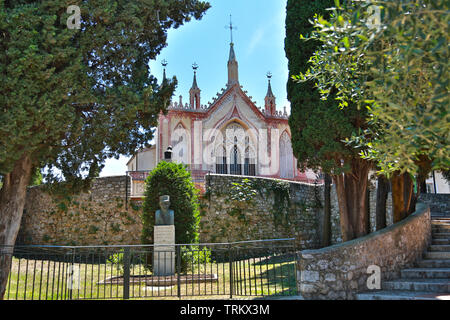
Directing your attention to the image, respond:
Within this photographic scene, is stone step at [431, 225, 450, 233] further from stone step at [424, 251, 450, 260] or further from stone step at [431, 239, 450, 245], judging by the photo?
stone step at [424, 251, 450, 260]

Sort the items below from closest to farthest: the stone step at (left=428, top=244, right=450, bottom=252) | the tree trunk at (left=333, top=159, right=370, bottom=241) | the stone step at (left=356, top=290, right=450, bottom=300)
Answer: the stone step at (left=356, top=290, right=450, bottom=300)
the stone step at (left=428, top=244, right=450, bottom=252)
the tree trunk at (left=333, top=159, right=370, bottom=241)

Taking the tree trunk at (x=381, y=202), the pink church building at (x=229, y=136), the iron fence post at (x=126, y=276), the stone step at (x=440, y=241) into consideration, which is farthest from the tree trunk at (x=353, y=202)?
the pink church building at (x=229, y=136)

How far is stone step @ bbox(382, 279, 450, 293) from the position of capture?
22.6ft

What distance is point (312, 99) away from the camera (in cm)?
1052

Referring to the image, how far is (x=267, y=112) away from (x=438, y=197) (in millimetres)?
12695

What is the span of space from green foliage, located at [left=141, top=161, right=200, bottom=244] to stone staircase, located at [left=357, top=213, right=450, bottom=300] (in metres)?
6.97

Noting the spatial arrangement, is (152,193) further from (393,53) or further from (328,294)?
(393,53)

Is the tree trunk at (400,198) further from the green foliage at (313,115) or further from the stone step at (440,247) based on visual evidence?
the green foliage at (313,115)

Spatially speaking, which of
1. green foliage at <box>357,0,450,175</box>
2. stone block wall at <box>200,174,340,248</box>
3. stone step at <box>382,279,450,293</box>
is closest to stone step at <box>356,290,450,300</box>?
stone step at <box>382,279,450,293</box>

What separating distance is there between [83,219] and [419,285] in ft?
43.8

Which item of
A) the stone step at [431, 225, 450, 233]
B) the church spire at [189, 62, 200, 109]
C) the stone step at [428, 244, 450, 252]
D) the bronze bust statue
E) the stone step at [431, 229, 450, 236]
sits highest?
the church spire at [189, 62, 200, 109]

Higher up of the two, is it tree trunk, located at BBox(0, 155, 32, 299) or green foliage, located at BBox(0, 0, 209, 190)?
green foliage, located at BBox(0, 0, 209, 190)

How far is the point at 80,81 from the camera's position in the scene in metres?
7.81

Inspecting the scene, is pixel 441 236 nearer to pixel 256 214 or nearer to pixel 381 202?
pixel 381 202
